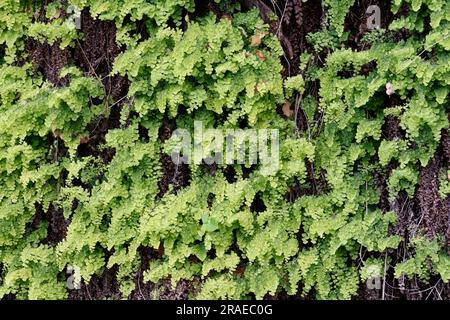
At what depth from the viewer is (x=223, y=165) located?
3746 millimetres

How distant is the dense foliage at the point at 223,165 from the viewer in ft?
11.5

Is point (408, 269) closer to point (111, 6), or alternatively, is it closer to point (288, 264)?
point (288, 264)

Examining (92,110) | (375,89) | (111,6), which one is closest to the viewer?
(375,89)

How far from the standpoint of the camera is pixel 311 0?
373 centimetres

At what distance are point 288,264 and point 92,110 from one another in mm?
1828

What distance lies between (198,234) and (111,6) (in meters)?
1.71

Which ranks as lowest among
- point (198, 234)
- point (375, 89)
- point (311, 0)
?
point (198, 234)

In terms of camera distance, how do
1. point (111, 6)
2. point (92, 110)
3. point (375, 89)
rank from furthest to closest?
point (92, 110) < point (111, 6) < point (375, 89)

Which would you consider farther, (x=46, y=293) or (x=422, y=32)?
(x=46, y=293)

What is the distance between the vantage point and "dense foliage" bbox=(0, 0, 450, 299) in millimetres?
3506
